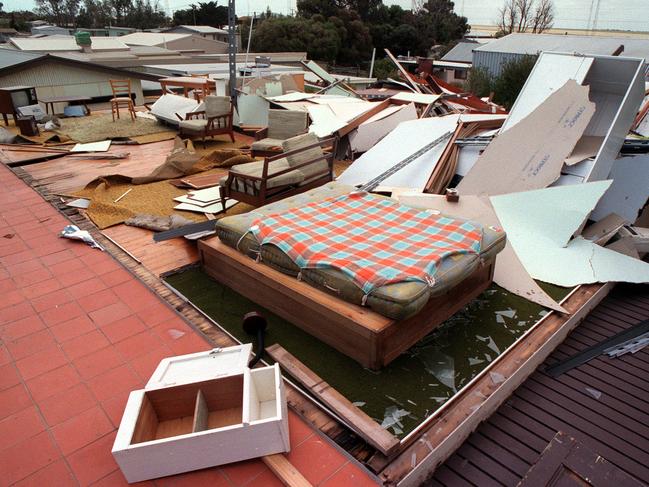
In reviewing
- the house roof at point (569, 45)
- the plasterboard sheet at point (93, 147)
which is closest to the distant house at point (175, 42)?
the plasterboard sheet at point (93, 147)

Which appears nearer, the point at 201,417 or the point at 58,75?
the point at 201,417

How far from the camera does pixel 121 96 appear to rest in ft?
44.6

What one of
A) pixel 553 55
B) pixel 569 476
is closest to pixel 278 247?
pixel 569 476

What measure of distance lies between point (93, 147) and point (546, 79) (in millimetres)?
7269

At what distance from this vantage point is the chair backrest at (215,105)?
796 cm

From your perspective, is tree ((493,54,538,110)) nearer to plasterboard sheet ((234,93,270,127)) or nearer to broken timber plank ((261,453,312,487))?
plasterboard sheet ((234,93,270,127))

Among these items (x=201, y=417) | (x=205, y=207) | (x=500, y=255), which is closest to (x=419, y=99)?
(x=205, y=207)

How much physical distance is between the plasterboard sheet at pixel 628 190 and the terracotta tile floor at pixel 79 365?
444 centimetres

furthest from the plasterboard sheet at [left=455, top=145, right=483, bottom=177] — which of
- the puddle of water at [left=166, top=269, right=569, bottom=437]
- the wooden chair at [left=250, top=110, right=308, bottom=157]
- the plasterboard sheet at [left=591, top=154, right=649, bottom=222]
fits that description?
the wooden chair at [left=250, top=110, right=308, bottom=157]

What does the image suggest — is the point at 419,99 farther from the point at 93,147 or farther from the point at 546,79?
the point at 93,147

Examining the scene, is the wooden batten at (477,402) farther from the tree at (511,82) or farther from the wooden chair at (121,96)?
the tree at (511,82)

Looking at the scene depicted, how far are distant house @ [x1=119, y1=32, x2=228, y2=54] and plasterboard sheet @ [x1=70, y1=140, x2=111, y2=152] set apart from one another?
1694 cm

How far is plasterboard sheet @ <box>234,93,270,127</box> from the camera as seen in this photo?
896 centimetres

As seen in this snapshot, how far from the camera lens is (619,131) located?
502 cm
